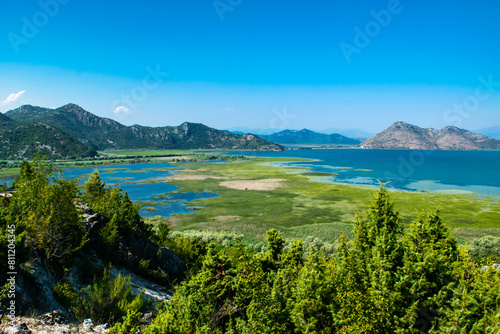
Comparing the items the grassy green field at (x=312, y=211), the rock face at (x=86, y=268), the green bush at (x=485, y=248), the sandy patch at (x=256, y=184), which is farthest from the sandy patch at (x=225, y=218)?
the green bush at (x=485, y=248)

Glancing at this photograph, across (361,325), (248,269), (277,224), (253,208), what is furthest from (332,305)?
(253,208)

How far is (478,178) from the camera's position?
11325cm

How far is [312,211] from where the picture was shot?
210 ft

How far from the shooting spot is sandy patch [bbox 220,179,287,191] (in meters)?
93.4

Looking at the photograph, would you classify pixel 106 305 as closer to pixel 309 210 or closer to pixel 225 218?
pixel 225 218

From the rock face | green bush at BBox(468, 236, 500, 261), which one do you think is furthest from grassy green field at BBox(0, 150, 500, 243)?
the rock face

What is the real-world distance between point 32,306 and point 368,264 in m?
17.5

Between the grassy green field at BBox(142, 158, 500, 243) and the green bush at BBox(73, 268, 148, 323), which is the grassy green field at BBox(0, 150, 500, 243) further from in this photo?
the green bush at BBox(73, 268, 148, 323)

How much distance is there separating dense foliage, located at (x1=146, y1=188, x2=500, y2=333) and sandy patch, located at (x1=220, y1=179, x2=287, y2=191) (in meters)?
74.4

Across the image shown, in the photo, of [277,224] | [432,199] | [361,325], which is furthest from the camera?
[432,199]

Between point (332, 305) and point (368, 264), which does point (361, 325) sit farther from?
point (368, 264)

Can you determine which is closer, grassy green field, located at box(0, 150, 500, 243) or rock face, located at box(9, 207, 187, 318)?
rock face, located at box(9, 207, 187, 318)

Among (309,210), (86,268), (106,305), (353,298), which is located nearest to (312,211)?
(309,210)

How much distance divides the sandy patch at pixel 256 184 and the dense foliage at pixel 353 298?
244ft
